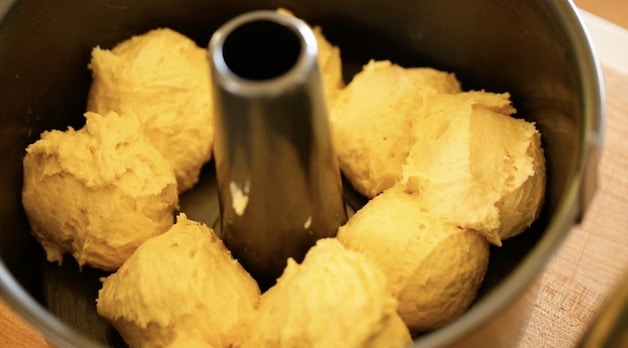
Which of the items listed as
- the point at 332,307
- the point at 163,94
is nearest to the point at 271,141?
the point at 332,307

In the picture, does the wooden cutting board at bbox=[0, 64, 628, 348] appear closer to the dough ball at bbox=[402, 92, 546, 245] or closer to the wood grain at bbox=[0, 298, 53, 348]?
the wood grain at bbox=[0, 298, 53, 348]

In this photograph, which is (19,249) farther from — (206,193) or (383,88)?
(383,88)

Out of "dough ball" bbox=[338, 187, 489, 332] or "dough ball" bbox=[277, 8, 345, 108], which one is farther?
"dough ball" bbox=[277, 8, 345, 108]

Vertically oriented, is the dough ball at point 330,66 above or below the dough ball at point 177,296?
above

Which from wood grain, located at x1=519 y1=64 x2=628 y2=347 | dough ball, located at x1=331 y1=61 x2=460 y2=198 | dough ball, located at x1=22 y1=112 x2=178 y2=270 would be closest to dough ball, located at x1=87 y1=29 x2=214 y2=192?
dough ball, located at x1=22 y1=112 x2=178 y2=270

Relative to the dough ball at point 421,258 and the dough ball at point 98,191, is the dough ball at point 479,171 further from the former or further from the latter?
the dough ball at point 98,191

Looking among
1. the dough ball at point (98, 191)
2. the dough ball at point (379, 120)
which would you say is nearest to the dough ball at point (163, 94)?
the dough ball at point (98, 191)

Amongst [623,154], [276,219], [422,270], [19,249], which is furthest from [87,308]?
[623,154]

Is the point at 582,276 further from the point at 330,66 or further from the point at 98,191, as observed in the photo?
the point at 98,191
